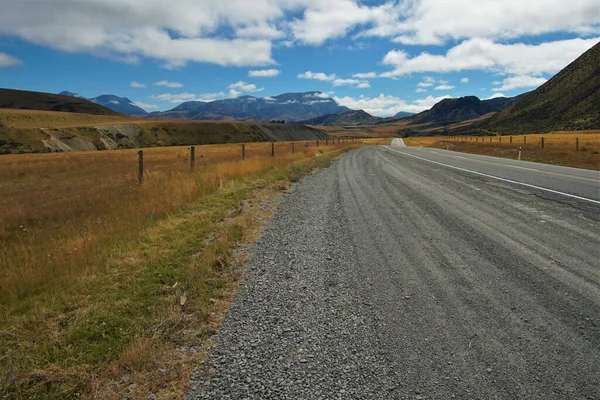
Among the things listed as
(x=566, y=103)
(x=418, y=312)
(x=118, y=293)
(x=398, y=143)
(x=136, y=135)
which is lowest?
(x=118, y=293)

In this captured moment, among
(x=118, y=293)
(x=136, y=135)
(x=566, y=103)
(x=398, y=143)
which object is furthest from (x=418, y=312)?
(x=566, y=103)

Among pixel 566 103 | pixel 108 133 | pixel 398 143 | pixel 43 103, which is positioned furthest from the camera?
pixel 43 103

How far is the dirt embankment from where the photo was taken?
4928 cm

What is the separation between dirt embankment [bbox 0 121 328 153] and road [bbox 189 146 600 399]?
54.8m

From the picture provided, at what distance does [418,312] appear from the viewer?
3631mm

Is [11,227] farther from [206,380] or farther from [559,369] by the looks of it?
[559,369]

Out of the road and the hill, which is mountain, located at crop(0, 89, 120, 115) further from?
the road

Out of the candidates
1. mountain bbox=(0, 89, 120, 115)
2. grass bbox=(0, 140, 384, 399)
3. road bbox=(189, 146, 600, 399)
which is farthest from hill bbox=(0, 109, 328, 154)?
mountain bbox=(0, 89, 120, 115)

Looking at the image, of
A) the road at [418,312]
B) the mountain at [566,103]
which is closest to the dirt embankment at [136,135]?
the road at [418,312]

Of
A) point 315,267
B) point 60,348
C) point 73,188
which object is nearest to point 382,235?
point 315,267

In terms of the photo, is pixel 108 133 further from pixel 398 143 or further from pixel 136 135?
pixel 398 143

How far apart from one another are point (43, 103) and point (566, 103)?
210872mm

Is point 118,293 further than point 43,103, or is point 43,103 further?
point 43,103

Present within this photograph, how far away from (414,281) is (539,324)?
4.46 ft
